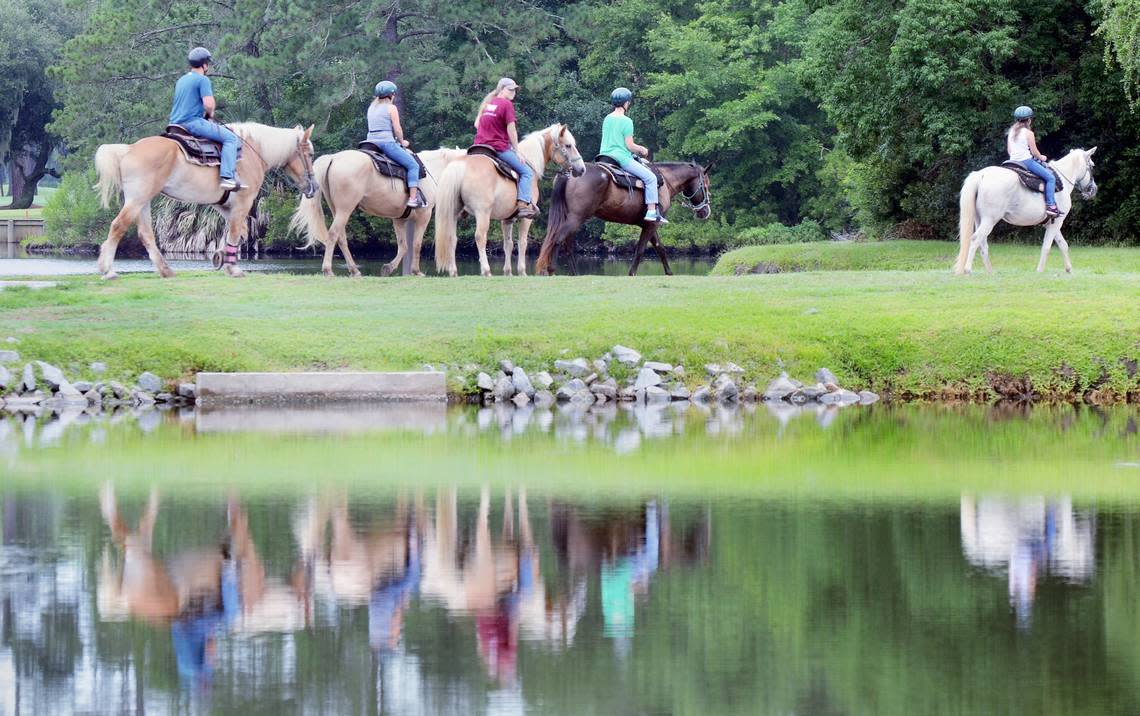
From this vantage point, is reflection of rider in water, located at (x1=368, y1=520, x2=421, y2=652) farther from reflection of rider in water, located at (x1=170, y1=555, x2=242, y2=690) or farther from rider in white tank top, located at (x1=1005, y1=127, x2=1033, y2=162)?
rider in white tank top, located at (x1=1005, y1=127, x2=1033, y2=162)

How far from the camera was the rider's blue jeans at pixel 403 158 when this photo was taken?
2466 centimetres

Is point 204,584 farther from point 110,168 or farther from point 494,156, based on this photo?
point 494,156

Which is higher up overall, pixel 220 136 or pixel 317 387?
pixel 220 136

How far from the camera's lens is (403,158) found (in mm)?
24719

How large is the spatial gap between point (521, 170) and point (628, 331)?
6.14 m

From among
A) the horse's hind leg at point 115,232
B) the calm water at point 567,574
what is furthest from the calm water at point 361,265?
the calm water at point 567,574

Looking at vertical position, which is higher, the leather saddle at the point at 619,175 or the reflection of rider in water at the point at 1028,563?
the leather saddle at the point at 619,175

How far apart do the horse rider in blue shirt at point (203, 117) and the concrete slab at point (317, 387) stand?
5648 mm

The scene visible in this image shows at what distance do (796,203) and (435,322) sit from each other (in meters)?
41.9

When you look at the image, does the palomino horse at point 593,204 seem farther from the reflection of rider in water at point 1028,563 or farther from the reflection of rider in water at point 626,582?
the reflection of rider in water at point 626,582

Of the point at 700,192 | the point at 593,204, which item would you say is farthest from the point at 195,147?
the point at 700,192

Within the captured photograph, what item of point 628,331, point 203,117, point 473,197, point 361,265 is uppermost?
point 203,117

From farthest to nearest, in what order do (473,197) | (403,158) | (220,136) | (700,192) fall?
(700,192)
(403,158)
(473,197)
(220,136)

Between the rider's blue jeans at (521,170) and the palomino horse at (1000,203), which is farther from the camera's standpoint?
the rider's blue jeans at (521,170)
